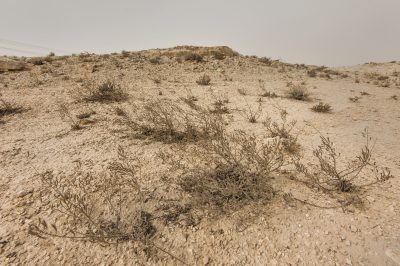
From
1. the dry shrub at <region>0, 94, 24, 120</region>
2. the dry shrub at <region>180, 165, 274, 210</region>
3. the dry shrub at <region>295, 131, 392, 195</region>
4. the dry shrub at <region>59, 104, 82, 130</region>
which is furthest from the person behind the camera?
the dry shrub at <region>0, 94, 24, 120</region>

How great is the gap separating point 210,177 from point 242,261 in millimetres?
962

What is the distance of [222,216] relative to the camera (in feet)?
8.39

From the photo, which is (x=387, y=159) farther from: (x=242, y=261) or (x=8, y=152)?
(x=8, y=152)

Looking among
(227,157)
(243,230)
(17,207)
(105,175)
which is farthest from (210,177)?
(17,207)

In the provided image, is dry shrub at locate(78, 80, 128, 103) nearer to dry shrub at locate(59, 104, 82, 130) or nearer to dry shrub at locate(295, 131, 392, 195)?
dry shrub at locate(59, 104, 82, 130)

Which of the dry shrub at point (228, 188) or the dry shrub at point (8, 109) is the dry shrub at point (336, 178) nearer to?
the dry shrub at point (228, 188)

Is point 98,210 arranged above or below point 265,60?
below

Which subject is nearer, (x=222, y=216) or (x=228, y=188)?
(x=222, y=216)

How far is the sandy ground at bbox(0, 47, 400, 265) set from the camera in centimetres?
218

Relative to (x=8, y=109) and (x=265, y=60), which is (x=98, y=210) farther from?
(x=265, y=60)

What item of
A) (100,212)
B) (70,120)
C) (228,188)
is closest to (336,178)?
(228,188)

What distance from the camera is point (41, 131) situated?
4840 millimetres

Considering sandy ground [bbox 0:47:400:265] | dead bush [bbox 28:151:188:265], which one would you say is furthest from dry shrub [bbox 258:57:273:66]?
dead bush [bbox 28:151:188:265]

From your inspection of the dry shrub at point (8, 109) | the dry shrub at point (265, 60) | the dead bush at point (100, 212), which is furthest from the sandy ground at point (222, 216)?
the dry shrub at point (265, 60)
